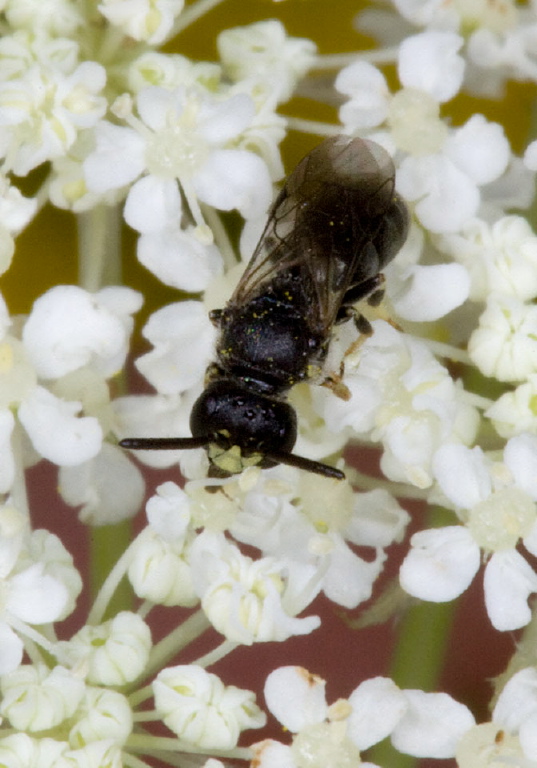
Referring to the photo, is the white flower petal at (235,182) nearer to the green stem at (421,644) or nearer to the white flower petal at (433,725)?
the green stem at (421,644)

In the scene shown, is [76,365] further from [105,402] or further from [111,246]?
[111,246]

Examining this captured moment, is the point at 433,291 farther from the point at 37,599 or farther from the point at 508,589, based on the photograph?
the point at 37,599

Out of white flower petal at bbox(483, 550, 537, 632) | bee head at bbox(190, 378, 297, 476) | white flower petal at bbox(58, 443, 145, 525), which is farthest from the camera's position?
white flower petal at bbox(58, 443, 145, 525)

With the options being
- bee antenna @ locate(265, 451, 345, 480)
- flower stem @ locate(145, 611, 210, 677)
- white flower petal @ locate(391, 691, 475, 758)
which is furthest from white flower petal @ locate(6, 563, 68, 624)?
white flower petal @ locate(391, 691, 475, 758)

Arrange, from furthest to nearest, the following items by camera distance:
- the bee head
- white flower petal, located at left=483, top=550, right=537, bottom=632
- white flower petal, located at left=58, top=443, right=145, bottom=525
A: white flower petal, located at left=58, top=443, right=145, bottom=525
white flower petal, located at left=483, top=550, right=537, bottom=632
the bee head

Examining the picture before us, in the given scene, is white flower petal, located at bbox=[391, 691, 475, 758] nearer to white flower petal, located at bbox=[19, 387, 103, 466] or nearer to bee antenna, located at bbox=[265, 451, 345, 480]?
bee antenna, located at bbox=[265, 451, 345, 480]

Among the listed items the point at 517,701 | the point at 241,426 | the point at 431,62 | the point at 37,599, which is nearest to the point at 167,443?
the point at 241,426

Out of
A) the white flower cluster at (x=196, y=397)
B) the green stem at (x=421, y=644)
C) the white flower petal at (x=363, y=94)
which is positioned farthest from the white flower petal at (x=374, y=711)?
the white flower petal at (x=363, y=94)
